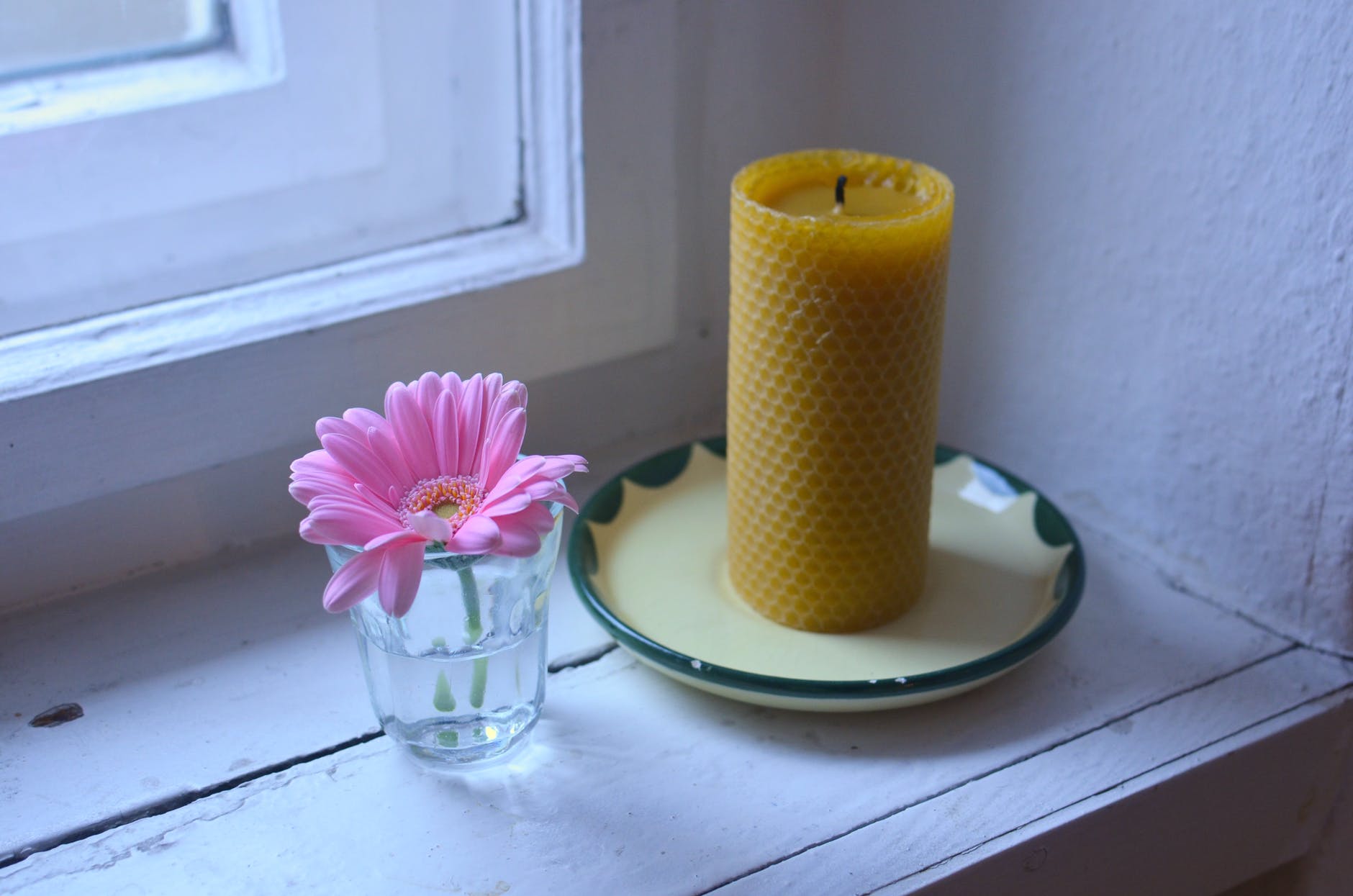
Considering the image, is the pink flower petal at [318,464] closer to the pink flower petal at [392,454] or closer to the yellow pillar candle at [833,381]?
the pink flower petal at [392,454]

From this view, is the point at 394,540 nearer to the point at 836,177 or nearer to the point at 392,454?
the point at 392,454

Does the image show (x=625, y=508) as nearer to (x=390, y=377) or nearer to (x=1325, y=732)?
(x=390, y=377)

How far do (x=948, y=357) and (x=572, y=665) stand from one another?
0.30 metres

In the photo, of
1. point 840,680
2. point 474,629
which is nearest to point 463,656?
point 474,629


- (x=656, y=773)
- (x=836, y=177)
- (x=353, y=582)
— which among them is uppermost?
(x=836, y=177)

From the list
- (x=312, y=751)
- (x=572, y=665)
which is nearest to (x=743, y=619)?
(x=572, y=665)

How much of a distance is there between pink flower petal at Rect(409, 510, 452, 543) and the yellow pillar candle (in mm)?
173

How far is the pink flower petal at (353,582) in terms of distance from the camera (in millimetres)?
456

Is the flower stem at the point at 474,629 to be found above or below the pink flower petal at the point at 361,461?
below

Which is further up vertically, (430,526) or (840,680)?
(430,526)

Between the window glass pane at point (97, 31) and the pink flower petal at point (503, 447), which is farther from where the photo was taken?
the window glass pane at point (97, 31)

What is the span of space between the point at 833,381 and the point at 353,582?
0.22m

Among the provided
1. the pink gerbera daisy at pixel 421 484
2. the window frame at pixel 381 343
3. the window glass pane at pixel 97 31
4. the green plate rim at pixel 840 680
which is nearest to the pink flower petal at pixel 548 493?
the pink gerbera daisy at pixel 421 484

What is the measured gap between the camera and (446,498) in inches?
19.9
